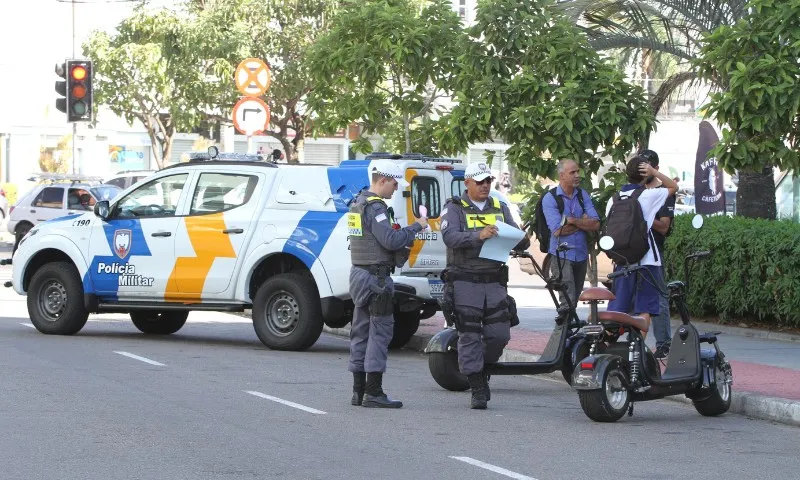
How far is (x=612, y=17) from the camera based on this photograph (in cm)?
1928

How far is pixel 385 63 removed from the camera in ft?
60.3

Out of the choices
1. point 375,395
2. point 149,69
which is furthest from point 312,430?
point 149,69

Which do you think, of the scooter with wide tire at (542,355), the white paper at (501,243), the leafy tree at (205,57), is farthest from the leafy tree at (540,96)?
the leafy tree at (205,57)

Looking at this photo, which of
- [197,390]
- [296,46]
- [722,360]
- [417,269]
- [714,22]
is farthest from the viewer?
[296,46]

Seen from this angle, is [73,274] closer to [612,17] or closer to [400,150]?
[400,150]

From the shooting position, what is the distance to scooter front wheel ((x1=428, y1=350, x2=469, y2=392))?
11.4 m

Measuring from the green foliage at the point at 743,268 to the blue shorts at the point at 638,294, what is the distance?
3.59 meters

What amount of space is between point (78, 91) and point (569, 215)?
14049mm

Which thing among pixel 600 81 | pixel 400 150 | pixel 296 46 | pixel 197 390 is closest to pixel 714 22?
pixel 600 81

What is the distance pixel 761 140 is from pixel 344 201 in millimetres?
4288

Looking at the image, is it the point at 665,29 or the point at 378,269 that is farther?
the point at 665,29

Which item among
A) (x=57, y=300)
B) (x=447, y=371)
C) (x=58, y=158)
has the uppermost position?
(x=58, y=158)

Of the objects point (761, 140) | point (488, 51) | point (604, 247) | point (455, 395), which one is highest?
point (488, 51)

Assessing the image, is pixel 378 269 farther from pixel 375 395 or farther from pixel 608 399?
pixel 608 399
